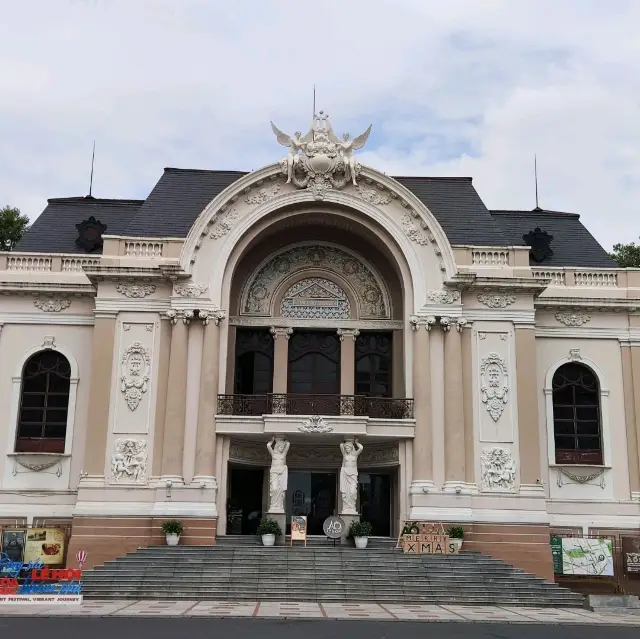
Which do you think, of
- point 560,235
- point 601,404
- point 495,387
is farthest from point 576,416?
point 560,235

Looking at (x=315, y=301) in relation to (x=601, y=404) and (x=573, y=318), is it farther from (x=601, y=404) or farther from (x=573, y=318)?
(x=601, y=404)

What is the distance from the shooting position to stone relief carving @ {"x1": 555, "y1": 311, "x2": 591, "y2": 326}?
29.4 metres

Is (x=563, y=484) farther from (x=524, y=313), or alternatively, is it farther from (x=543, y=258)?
(x=543, y=258)

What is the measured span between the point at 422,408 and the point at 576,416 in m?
6.20

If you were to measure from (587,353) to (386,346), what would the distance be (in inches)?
286

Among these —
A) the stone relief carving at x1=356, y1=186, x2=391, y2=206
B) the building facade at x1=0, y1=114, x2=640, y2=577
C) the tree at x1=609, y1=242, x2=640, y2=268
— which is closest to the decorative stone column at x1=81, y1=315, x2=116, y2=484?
the building facade at x1=0, y1=114, x2=640, y2=577

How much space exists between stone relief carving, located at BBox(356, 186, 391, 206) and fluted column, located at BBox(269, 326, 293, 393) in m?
5.41

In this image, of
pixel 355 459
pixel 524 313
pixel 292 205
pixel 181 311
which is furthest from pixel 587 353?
pixel 181 311

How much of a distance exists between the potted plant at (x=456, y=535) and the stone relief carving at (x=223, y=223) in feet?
40.3

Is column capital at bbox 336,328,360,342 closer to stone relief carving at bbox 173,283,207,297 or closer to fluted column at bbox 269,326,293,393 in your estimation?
fluted column at bbox 269,326,293,393

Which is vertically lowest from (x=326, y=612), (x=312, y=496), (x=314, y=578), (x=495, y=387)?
(x=326, y=612)

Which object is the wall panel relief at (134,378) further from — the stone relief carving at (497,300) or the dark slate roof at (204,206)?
the stone relief carving at (497,300)

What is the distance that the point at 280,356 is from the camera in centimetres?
2886

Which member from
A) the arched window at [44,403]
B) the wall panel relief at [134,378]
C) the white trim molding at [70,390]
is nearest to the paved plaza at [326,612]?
the wall panel relief at [134,378]
